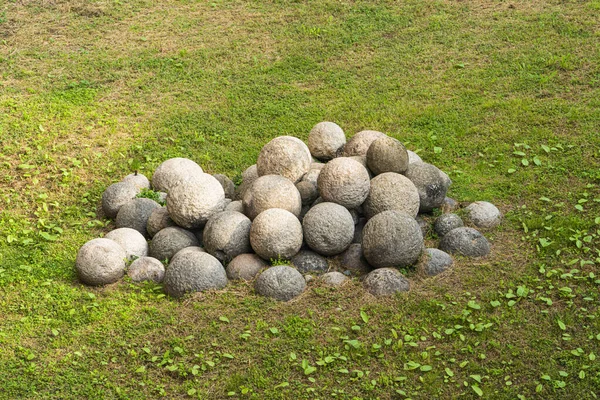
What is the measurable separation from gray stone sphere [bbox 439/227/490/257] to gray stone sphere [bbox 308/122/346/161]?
8.63ft

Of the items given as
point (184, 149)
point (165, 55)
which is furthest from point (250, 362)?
point (165, 55)

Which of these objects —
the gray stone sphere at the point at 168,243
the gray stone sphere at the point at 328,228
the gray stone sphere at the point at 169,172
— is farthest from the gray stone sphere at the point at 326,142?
the gray stone sphere at the point at 168,243

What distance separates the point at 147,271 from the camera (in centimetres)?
967

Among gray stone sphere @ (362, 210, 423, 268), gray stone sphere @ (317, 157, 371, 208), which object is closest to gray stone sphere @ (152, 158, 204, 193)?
gray stone sphere @ (317, 157, 371, 208)

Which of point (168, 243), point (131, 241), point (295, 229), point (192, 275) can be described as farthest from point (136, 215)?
point (295, 229)

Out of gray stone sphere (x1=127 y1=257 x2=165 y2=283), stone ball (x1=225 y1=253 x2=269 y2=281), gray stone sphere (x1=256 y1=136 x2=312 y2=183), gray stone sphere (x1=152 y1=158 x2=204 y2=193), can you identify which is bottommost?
gray stone sphere (x1=127 y1=257 x2=165 y2=283)

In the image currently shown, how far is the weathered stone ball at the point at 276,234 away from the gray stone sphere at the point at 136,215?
1983 millimetres

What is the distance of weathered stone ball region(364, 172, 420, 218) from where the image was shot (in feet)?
32.4

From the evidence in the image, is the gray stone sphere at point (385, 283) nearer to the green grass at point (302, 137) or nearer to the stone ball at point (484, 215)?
the green grass at point (302, 137)

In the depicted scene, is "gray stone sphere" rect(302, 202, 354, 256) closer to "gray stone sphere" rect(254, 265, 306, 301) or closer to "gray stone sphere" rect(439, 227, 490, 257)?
"gray stone sphere" rect(254, 265, 306, 301)

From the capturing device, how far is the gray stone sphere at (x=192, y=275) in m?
9.16

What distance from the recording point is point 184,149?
13.1 metres

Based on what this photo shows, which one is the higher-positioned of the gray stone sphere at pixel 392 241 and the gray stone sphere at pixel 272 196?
the gray stone sphere at pixel 272 196

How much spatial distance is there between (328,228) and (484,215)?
2.52m
